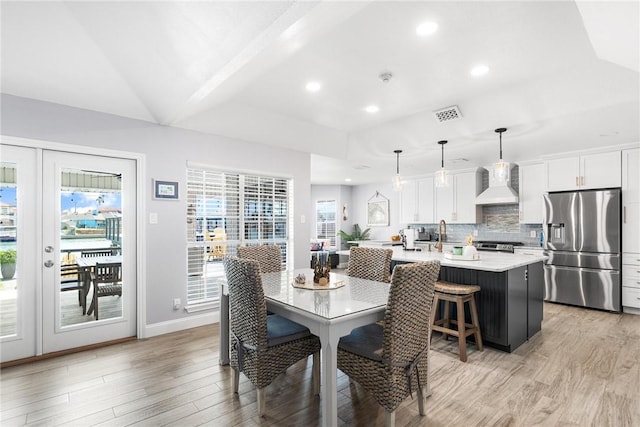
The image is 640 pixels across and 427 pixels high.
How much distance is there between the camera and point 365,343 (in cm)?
204

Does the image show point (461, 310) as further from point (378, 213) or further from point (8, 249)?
point (378, 213)

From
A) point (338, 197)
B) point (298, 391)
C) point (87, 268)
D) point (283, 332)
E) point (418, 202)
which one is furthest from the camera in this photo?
point (338, 197)

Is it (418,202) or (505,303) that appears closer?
(505,303)

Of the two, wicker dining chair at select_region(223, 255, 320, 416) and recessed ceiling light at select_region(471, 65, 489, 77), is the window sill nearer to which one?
wicker dining chair at select_region(223, 255, 320, 416)

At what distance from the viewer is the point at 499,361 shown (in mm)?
2916

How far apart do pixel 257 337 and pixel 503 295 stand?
2377 mm

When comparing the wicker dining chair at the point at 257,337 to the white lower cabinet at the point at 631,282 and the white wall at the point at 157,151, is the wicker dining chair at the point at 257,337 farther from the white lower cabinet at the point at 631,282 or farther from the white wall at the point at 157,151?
the white lower cabinet at the point at 631,282

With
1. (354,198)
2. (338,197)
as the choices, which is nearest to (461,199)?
(354,198)

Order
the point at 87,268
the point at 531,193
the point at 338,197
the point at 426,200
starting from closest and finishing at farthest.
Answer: the point at 87,268, the point at 531,193, the point at 426,200, the point at 338,197

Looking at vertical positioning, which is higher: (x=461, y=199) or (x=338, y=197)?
(x=338, y=197)

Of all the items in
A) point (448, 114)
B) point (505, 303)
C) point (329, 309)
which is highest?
point (448, 114)

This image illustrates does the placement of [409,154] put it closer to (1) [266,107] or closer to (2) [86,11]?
(1) [266,107]

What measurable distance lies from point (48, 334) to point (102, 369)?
755mm

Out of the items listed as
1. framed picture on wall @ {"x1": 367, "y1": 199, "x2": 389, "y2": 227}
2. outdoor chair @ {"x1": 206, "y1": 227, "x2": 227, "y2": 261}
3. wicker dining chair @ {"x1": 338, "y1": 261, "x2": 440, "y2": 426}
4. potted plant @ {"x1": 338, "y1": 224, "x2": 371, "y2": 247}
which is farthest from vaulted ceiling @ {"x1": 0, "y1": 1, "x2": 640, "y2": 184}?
potted plant @ {"x1": 338, "y1": 224, "x2": 371, "y2": 247}
